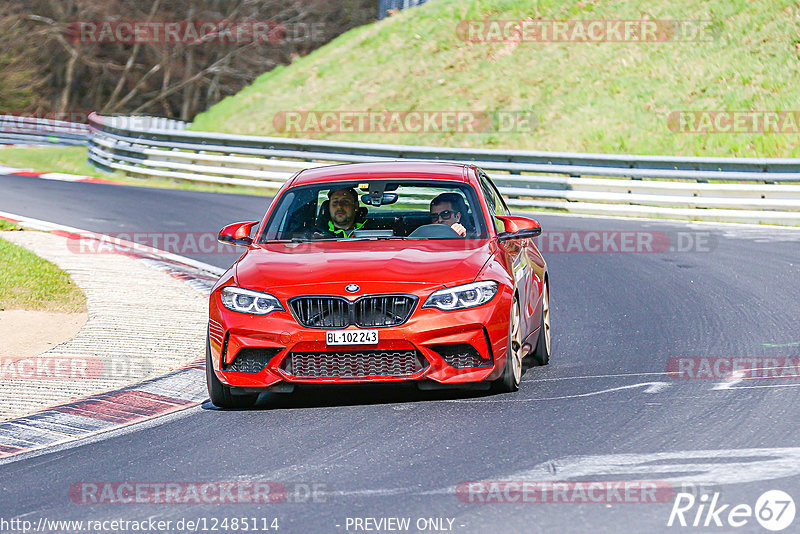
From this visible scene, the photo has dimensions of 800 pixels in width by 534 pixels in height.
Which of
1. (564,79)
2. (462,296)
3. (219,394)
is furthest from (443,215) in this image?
Result: (564,79)

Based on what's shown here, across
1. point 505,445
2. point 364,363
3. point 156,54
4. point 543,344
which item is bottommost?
point 156,54

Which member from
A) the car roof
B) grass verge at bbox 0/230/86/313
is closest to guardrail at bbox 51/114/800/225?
grass verge at bbox 0/230/86/313

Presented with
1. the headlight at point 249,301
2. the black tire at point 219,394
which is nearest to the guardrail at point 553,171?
the black tire at point 219,394

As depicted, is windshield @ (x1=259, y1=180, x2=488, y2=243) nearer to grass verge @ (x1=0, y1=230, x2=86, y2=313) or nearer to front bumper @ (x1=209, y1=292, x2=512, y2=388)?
front bumper @ (x1=209, y1=292, x2=512, y2=388)

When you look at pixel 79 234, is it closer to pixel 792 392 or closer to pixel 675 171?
pixel 675 171

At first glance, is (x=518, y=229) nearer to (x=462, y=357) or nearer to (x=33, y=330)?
(x=462, y=357)

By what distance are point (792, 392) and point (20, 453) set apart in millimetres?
4611

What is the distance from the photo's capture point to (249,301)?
7.51 meters

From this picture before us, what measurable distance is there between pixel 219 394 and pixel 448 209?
2165mm

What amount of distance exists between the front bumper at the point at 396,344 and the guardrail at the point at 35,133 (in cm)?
3682

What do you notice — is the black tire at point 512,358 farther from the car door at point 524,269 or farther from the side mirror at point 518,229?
the side mirror at point 518,229

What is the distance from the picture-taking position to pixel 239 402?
779cm

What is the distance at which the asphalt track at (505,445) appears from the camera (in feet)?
17.7

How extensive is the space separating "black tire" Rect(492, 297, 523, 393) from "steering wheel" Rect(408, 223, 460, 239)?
877mm
